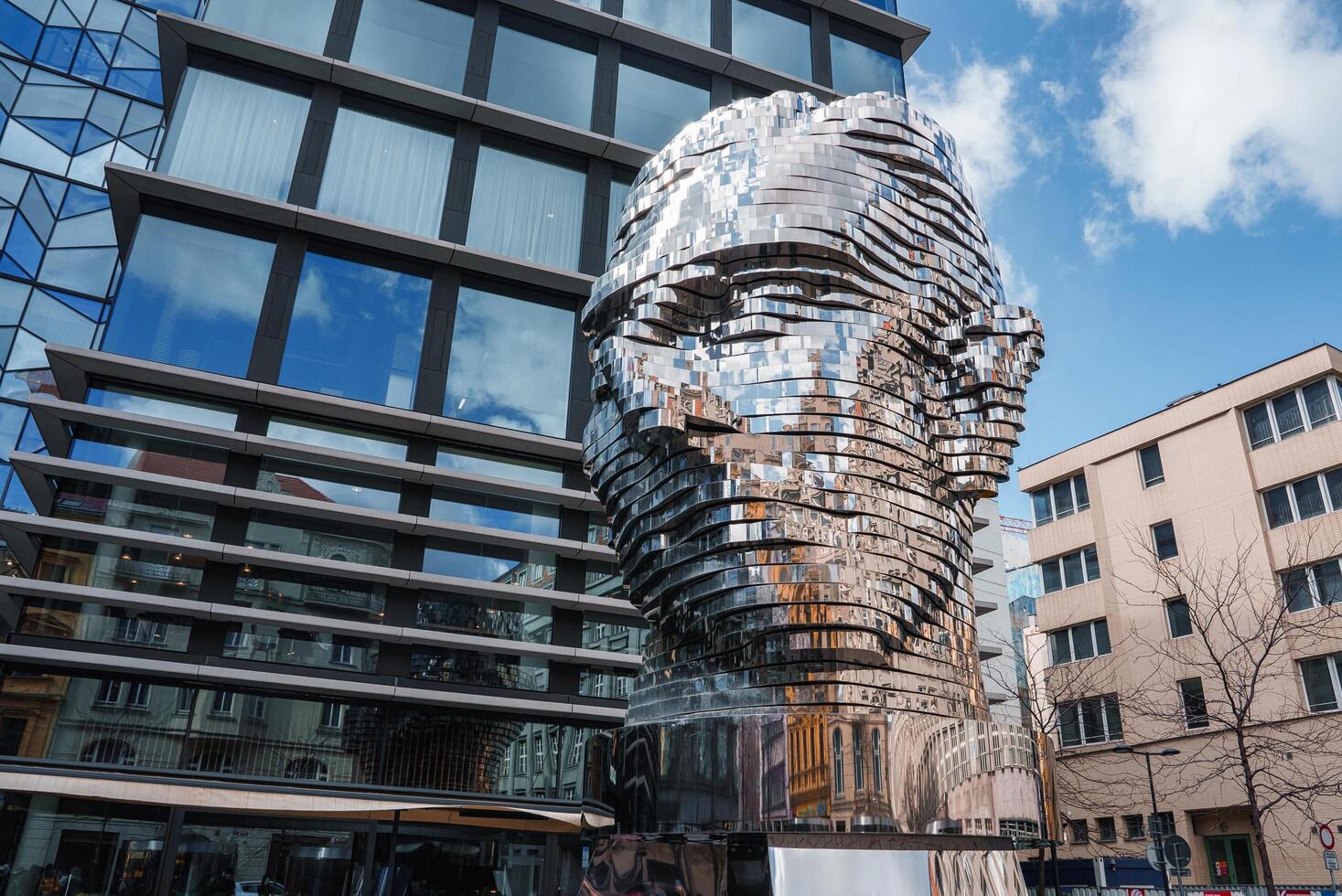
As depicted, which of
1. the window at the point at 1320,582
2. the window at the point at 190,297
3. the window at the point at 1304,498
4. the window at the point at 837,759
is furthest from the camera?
the window at the point at 1304,498

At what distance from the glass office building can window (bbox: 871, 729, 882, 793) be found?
1434 centimetres

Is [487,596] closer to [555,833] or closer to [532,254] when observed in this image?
[555,833]

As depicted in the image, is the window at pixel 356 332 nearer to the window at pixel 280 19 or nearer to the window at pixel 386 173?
the window at pixel 386 173

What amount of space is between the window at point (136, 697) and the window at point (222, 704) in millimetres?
1067

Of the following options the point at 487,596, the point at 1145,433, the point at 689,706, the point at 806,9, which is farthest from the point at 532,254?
the point at 1145,433

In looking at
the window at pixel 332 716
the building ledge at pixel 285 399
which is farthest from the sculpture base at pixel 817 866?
the building ledge at pixel 285 399

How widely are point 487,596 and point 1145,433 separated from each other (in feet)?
86.7

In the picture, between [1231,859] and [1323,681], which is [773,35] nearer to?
[1323,681]

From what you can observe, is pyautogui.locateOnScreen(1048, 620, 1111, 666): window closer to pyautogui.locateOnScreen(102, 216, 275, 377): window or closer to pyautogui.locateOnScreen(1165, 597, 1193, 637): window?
pyautogui.locateOnScreen(1165, 597, 1193, 637): window

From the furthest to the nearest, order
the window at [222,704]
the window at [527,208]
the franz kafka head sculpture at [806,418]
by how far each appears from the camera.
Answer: the window at [527,208] < the window at [222,704] < the franz kafka head sculpture at [806,418]

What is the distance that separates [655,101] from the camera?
985 inches

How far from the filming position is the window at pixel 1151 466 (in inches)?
→ 1378

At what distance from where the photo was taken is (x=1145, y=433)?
117 feet

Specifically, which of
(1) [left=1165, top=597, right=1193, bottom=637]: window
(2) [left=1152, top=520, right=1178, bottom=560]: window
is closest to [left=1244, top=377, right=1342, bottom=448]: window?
(2) [left=1152, top=520, right=1178, bottom=560]: window
